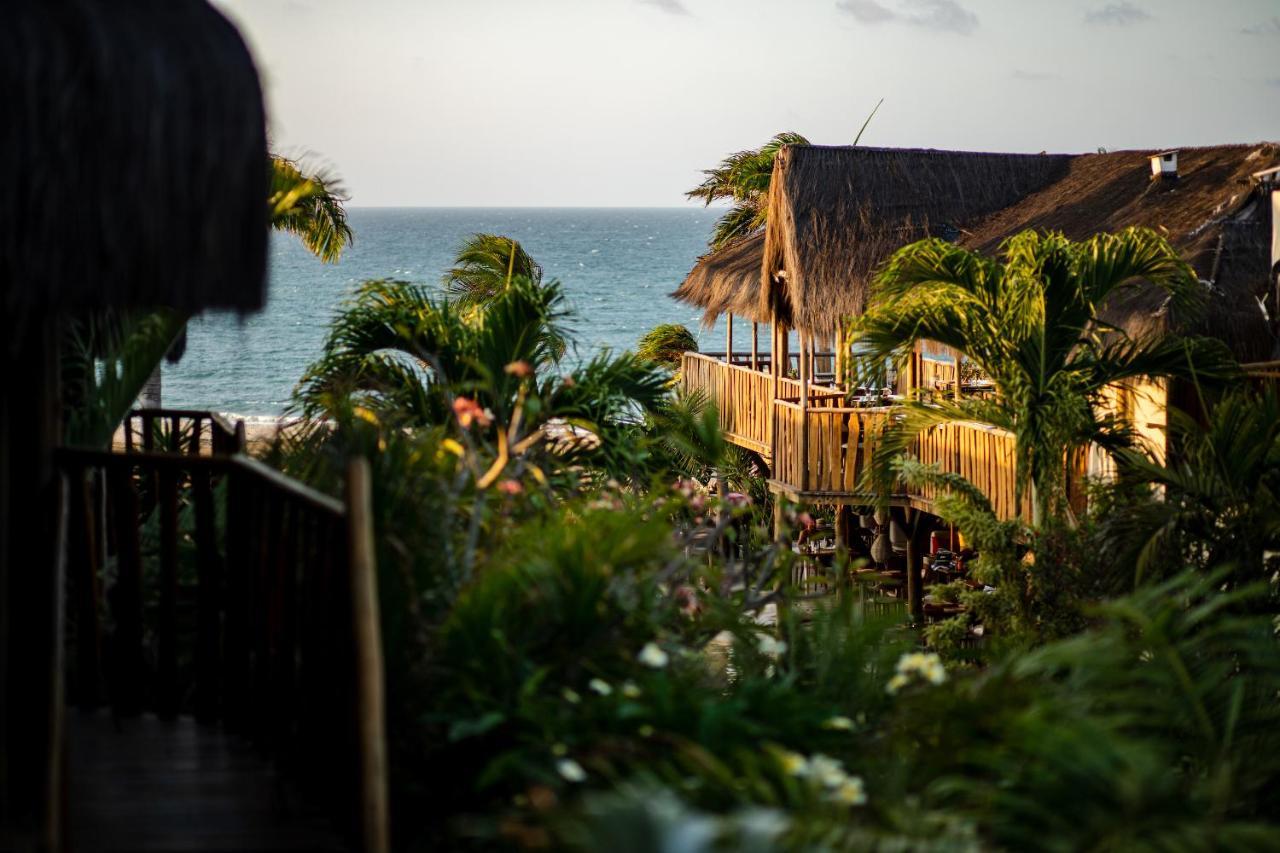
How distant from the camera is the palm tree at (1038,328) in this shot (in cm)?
888

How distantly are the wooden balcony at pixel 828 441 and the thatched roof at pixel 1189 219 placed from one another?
1.65 metres

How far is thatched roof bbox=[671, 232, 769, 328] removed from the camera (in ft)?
62.0

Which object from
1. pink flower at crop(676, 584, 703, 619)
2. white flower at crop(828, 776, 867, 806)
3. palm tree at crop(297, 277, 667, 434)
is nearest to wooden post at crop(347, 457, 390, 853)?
white flower at crop(828, 776, 867, 806)

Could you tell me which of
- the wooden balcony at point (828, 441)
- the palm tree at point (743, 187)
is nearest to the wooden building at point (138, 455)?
the wooden balcony at point (828, 441)

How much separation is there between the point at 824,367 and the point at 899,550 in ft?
37.2

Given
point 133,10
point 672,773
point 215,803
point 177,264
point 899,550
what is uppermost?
point 133,10

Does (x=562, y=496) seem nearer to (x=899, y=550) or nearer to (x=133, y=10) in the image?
(x=133, y=10)

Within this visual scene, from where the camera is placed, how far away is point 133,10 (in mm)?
3939

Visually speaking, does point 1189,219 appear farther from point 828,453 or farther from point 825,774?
point 825,774

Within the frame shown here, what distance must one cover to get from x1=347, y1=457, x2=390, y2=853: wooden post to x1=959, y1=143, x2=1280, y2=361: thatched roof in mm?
8157

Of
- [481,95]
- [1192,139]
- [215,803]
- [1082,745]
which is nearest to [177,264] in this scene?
[215,803]

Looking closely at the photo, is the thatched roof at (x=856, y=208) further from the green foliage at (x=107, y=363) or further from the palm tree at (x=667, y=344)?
the green foliage at (x=107, y=363)

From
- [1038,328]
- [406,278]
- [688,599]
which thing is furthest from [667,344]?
[406,278]

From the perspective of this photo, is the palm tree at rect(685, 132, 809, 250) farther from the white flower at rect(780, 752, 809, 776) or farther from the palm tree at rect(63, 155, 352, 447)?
the white flower at rect(780, 752, 809, 776)
